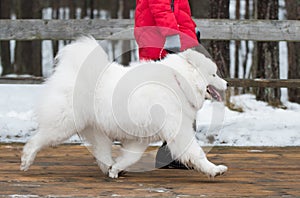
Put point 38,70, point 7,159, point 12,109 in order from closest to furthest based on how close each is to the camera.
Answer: point 7,159
point 12,109
point 38,70

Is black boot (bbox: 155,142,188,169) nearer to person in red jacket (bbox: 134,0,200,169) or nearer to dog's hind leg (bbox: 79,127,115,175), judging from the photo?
person in red jacket (bbox: 134,0,200,169)

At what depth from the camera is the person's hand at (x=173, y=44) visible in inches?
211

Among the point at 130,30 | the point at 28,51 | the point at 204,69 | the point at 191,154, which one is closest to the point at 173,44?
the point at 204,69

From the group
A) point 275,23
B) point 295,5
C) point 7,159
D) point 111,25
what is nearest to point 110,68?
point 7,159

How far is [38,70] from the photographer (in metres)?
16.0

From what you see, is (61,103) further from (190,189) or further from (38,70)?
(38,70)

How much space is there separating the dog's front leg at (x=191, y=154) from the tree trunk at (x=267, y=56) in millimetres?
4850

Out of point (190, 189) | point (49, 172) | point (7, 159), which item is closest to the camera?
point (190, 189)

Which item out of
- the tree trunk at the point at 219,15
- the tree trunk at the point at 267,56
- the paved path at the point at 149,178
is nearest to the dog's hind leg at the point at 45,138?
the paved path at the point at 149,178

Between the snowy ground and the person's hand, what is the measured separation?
7.38 feet

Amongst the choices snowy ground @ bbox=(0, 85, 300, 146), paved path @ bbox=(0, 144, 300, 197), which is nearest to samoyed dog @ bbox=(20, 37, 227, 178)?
paved path @ bbox=(0, 144, 300, 197)

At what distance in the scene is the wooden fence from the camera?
7.78 meters

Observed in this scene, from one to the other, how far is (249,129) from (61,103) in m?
3.42

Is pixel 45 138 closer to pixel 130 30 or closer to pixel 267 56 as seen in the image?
pixel 130 30
